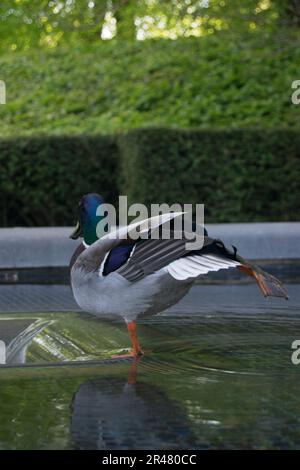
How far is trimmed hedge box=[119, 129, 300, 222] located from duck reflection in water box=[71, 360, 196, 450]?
8173mm

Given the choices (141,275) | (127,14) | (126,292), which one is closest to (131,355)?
(126,292)

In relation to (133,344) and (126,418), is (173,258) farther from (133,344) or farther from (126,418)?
(126,418)

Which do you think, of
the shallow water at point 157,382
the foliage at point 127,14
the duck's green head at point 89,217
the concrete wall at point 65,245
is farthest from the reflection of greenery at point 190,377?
the foliage at point 127,14

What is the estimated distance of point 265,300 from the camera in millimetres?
7543

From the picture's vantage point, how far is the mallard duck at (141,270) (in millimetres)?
4730

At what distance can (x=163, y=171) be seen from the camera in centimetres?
1277

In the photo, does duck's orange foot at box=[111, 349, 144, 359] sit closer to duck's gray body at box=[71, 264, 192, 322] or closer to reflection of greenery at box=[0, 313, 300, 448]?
reflection of greenery at box=[0, 313, 300, 448]

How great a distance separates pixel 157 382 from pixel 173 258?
554 mm

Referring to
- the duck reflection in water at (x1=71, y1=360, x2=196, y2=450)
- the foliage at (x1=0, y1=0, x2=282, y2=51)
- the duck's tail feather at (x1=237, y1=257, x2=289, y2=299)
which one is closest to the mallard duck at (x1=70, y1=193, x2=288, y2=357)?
the duck's tail feather at (x1=237, y1=257, x2=289, y2=299)

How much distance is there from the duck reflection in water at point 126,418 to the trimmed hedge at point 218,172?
8173mm

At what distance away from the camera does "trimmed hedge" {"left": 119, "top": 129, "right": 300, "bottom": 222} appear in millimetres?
12758

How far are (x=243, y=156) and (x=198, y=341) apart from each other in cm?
752

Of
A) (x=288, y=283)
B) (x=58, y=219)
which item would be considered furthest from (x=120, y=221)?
(x=288, y=283)

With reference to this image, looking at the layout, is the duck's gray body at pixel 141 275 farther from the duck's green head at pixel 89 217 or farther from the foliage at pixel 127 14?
the foliage at pixel 127 14
